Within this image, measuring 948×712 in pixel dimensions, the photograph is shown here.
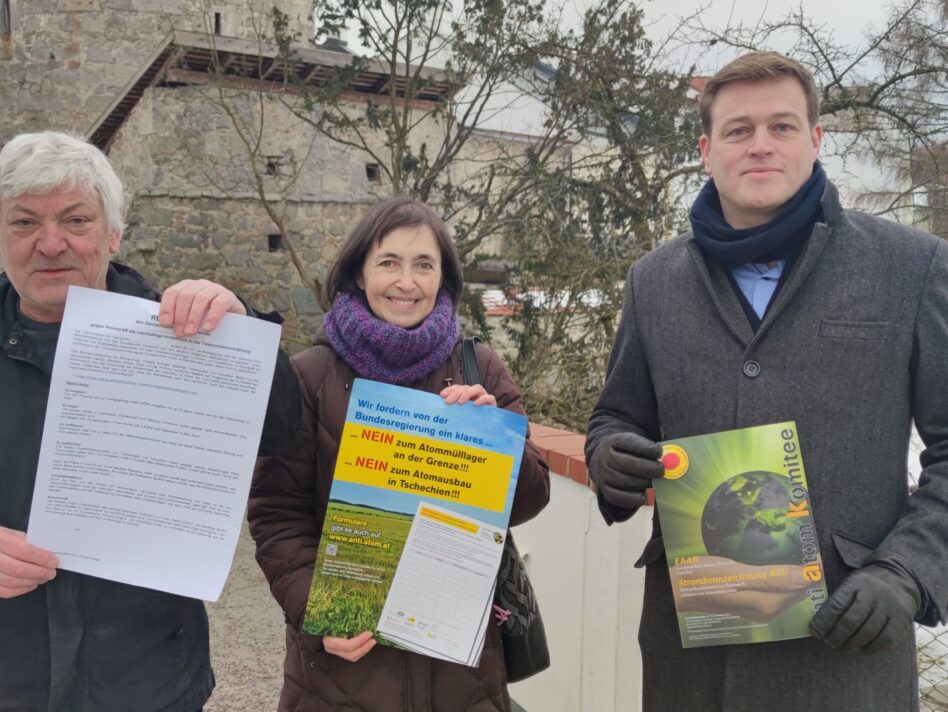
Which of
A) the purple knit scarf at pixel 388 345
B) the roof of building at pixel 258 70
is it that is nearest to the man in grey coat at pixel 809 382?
the purple knit scarf at pixel 388 345

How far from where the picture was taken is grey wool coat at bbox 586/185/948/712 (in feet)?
5.48

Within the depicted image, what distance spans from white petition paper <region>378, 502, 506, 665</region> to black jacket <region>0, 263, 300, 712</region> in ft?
1.47

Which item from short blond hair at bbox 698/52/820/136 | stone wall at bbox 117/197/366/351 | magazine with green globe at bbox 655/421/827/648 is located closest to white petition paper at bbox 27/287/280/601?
magazine with green globe at bbox 655/421/827/648

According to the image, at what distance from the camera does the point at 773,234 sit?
1.78m

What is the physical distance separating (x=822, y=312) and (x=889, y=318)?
0.13 metres

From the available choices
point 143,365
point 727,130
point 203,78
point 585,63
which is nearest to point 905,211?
point 585,63

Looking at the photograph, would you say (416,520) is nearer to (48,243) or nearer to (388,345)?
(388,345)

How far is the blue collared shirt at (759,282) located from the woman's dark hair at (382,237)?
30.2 inches

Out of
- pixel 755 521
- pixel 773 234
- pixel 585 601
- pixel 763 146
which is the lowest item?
pixel 585 601

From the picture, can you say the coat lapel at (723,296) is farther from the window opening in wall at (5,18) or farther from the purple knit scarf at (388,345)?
the window opening in wall at (5,18)

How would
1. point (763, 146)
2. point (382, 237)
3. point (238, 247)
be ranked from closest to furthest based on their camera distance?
point (763, 146) < point (382, 237) < point (238, 247)

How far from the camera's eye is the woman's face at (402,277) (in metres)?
2.10

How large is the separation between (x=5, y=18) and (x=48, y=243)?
1662 cm

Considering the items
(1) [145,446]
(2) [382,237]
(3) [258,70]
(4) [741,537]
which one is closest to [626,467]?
(4) [741,537]
